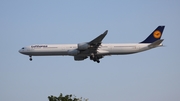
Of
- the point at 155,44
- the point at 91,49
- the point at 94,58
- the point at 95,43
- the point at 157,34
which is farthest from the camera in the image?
the point at 157,34

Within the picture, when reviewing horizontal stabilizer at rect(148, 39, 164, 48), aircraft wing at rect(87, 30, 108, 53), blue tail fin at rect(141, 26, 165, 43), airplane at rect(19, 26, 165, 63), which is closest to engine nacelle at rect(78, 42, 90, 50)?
airplane at rect(19, 26, 165, 63)

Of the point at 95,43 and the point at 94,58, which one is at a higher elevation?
the point at 95,43

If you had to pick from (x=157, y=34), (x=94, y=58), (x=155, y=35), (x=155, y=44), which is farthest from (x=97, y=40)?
(x=157, y=34)

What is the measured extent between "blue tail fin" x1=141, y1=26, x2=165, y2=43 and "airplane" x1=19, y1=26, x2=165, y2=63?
1.26 metres

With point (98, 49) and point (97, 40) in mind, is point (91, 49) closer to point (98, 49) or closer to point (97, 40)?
point (98, 49)

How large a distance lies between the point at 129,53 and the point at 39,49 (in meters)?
15.5

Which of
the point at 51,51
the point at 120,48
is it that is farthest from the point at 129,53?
the point at 51,51

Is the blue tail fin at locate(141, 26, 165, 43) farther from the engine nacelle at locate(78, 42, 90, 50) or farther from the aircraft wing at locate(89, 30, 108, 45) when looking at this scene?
the engine nacelle at locate(78, 42, 90, 50)

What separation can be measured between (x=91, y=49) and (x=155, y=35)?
1287 centimetres

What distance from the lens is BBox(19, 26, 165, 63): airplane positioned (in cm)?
8012

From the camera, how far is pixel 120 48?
80.8m

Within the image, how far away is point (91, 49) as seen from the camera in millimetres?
80812

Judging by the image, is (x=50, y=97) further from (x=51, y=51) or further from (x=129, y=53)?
(x=129, y=53)

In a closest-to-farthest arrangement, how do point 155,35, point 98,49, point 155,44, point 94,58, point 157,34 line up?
1. point 155,44
2. point 98,49
3. point 94,58
4. point 155,35
5. point 157,34
